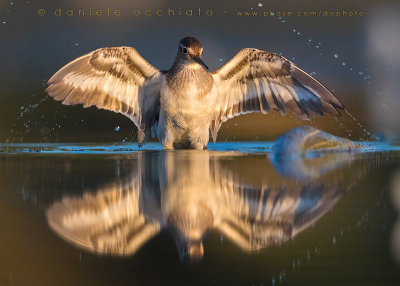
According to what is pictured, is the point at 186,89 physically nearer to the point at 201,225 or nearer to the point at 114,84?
the point at 114,84

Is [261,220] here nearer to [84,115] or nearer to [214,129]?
[214,129]

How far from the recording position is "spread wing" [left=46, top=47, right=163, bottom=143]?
31.6ft

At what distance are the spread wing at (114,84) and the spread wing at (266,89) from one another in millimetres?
900

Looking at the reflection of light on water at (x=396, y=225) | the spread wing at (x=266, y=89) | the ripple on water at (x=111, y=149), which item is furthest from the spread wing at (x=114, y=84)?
the reflection of light on water at (x=396, y=225)

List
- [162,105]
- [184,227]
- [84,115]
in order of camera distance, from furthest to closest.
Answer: [84,115] → [162,105] → [184,227]

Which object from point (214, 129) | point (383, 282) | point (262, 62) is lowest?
point (383, 282)

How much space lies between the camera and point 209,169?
674cm

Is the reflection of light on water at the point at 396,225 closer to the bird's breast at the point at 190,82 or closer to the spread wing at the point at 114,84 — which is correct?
the bird's breast at the point at 190,82

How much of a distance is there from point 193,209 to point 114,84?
600 centimetres

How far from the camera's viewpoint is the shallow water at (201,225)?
9.96 ft

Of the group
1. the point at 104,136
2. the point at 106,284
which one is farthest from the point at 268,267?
the point at 104,136

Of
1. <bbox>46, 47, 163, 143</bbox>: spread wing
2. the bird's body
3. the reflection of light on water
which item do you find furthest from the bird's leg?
the reflection of light on water

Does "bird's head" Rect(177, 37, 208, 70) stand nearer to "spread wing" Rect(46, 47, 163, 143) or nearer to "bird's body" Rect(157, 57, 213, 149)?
"bird's body" Rect(157, 57, 213, 149)

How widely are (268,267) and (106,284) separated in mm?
672
